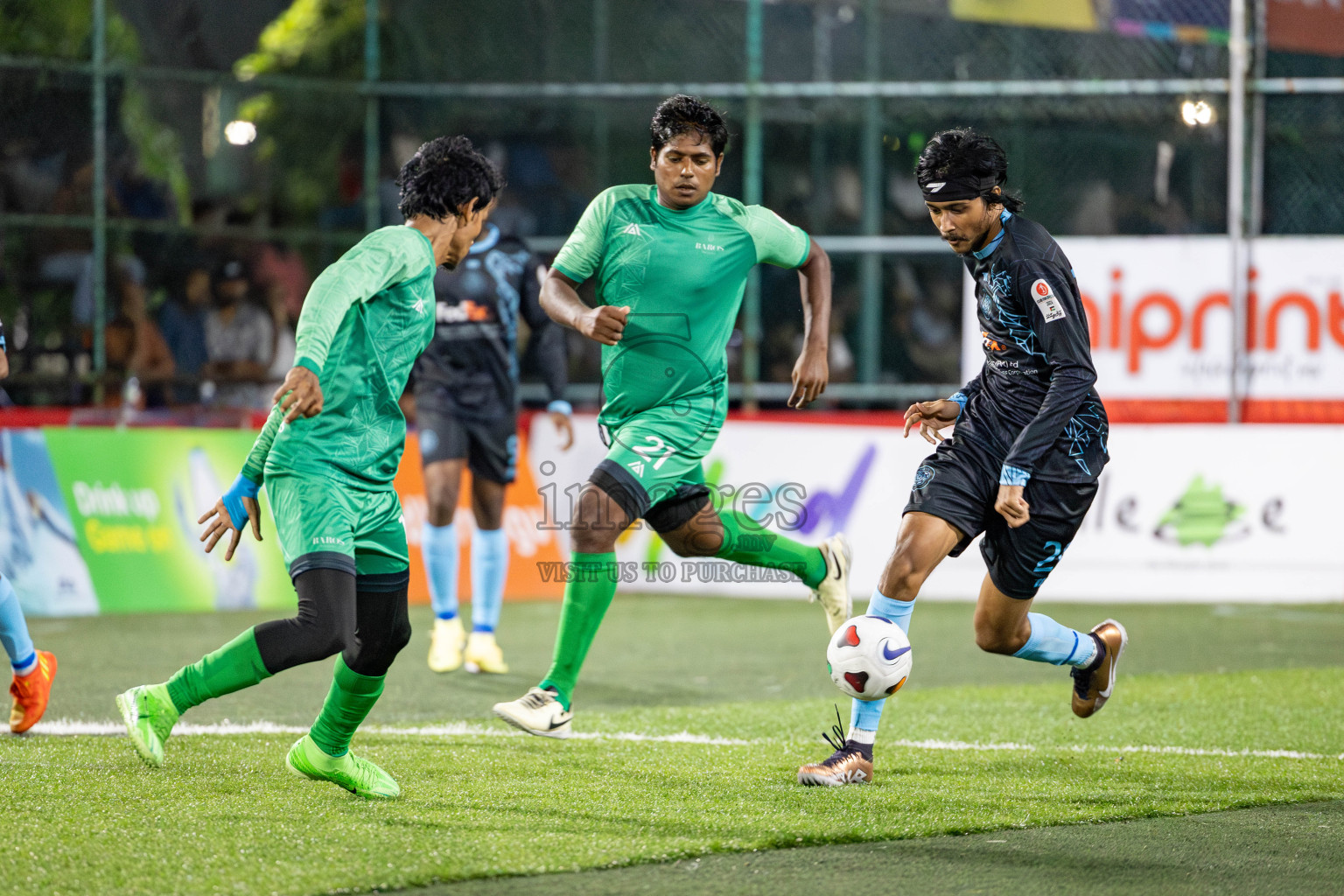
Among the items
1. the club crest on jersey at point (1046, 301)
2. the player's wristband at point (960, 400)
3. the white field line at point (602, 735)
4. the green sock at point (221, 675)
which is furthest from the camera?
the white field line at point (602, 735)

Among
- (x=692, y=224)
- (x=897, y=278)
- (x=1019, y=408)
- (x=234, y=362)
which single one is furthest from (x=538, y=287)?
(x=897, y=278)

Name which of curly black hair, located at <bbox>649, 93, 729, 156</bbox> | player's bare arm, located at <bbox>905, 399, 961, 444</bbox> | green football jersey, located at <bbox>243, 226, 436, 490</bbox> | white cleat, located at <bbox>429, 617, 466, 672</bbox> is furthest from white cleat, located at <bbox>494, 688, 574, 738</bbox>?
white cleat, located at <bbox>429, 617, 466, 672</bbox>

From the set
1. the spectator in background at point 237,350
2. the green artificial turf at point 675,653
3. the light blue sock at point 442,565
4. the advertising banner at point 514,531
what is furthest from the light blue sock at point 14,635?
the spectator in background at point 237,350

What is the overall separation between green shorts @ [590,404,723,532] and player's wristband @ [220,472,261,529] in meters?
1.39

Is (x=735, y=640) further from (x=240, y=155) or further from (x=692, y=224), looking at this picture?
(x=240, y=155)

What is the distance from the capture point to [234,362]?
1520cm

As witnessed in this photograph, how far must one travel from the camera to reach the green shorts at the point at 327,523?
4.55 metres

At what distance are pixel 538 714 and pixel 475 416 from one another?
3.03m

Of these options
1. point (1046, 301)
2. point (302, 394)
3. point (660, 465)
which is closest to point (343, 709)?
point (302, 394)

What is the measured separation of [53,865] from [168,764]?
1332mm

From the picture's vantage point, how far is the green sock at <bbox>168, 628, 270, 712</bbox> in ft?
15.2

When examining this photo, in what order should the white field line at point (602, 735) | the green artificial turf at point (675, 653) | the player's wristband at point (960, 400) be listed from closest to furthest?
1. the player's wristband at point (960, 400)
2. the white field line at point (602, 735)
3. the green artificial turf at point (675, 653)

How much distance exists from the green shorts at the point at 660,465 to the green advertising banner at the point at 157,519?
15.9 feet

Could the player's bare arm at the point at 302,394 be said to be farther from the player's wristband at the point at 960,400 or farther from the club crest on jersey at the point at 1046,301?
the player's wristband at the point at 960,400
